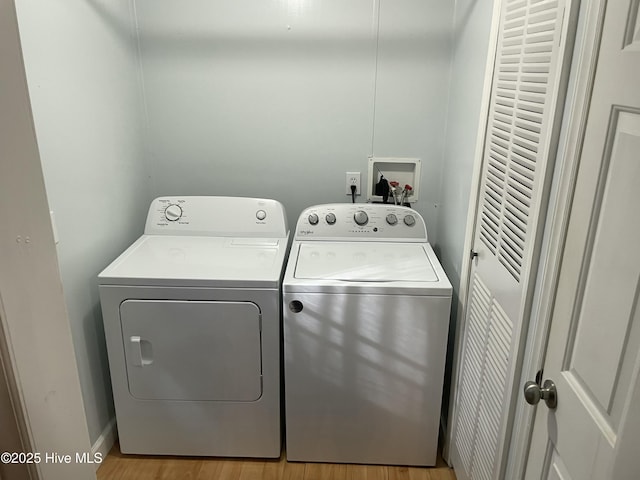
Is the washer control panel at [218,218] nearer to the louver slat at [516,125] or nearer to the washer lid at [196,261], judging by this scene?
the washer lid at [196,261]

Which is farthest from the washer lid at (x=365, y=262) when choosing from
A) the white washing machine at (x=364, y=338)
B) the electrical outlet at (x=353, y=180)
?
the electrical outlet at (x=353, y=180)

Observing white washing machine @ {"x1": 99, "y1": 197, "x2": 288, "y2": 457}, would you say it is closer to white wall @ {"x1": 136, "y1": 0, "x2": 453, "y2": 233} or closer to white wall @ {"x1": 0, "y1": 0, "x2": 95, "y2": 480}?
white wall @ {"x1": 136, "y1": 0, "x2": 453, "y2": 233}

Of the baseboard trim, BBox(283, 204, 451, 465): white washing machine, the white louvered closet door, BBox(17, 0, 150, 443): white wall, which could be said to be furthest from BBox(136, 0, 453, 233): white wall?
the baseboard trim

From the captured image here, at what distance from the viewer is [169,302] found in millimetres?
1944

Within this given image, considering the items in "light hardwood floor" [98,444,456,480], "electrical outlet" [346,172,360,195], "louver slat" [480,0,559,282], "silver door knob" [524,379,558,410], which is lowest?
"light hardwood floor" [98,444,456,480]

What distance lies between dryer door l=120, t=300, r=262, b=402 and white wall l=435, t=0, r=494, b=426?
34.7 inches

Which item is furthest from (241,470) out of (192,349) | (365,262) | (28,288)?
(28,288)

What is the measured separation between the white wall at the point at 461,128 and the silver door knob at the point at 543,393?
0.79 metres

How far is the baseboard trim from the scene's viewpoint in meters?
2.16

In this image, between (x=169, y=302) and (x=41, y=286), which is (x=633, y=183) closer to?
(x=41, y=286)

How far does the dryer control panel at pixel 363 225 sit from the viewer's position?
233cm

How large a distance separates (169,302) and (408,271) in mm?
927

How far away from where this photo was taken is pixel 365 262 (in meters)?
2.09

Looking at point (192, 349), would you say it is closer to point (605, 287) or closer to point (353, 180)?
point (353, 180)
